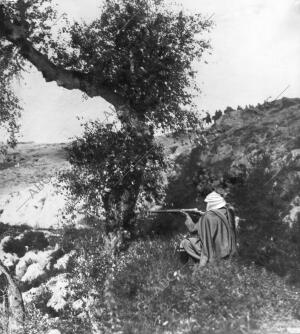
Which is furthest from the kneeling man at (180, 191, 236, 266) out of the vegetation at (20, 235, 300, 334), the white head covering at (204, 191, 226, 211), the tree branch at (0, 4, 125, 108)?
the tree branch at (0, 4, 125, 108)

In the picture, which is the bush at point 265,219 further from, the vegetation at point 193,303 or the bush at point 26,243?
the bush at point 26,243

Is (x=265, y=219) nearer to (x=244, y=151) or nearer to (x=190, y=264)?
(x=244, y=151)

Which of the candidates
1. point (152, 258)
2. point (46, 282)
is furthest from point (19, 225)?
point (152, 258)

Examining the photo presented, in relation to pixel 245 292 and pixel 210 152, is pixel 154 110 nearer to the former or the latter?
pixel 210 152

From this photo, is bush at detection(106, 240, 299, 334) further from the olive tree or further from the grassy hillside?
the olive tree

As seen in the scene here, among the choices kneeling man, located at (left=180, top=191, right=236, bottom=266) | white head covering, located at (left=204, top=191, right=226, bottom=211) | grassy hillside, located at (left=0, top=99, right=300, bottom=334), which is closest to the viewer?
grassy hillside, located at (left=0, top=99, right=300, bottom=334)

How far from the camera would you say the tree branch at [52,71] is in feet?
66.7

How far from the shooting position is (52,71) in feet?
69.2

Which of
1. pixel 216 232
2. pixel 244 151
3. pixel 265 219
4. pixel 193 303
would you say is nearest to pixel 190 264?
pixel 216 232

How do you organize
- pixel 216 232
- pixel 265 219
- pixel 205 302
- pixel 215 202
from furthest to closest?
pixel 265 219 → pixel 215 202 → pixel 216 232 → pixel 205 302

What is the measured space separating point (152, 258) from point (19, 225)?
1798 cm

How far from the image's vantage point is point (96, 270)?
57.0 ft

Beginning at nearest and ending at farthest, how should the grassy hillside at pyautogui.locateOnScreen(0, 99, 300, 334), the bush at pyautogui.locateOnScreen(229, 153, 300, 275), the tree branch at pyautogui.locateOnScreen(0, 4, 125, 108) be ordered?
1. the grassy hillside at pyautogui.locateOnScreen(0, 99, 300, 334)
2. the bush at pyautogui.locateOnScreen(229, 153, 300, 275)
3. the tree branch at pyautogui.locateOnScreen(0, 4, 125, 108)

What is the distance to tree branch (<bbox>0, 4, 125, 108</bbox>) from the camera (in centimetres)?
2033
